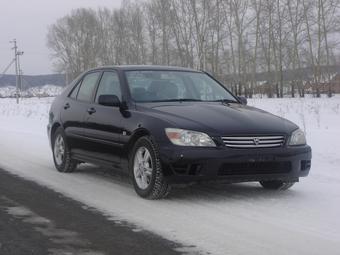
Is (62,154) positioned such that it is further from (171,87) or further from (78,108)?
(171,87)

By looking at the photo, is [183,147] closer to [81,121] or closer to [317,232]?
[317,232]

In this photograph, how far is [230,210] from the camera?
586 cm

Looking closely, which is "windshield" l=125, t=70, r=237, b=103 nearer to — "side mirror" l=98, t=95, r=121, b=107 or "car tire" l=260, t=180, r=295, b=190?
"side mirror" l=98, t=95, r=121, b=107

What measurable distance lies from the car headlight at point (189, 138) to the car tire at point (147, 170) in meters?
0.24

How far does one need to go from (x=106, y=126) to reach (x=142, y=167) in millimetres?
949

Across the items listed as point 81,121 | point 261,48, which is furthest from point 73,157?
point 261,48

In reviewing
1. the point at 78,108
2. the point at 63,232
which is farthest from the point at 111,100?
the point at 63,232

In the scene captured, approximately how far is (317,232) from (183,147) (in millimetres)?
1659

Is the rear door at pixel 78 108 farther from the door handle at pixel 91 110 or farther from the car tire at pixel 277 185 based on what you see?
the car tire at pixel 277 185

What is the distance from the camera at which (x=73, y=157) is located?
27.5 feet

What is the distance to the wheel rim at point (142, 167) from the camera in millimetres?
6438

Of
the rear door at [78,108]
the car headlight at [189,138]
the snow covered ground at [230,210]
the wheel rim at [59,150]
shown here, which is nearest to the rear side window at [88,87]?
the rear door at [78,108]

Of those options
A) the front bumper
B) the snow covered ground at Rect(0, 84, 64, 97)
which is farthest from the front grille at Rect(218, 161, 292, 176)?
the snow covered ground at Rect(0, 84, 64, 97)

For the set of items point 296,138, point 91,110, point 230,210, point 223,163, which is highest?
point 91,110
